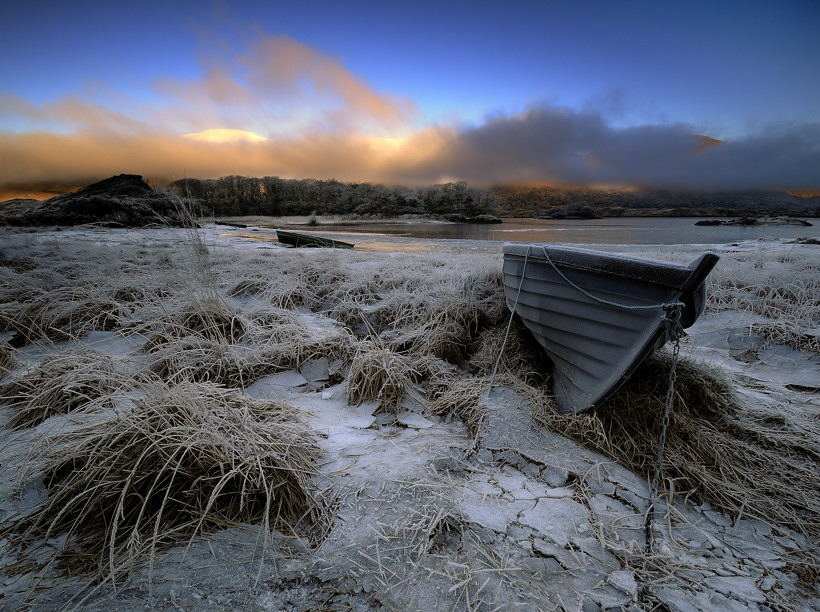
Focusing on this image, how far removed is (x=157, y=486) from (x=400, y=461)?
1.35 m

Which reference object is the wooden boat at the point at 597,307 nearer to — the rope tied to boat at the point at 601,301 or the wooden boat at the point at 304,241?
the rope tied to boat at the point at 601,301

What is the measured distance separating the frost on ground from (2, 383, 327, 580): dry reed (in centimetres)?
5

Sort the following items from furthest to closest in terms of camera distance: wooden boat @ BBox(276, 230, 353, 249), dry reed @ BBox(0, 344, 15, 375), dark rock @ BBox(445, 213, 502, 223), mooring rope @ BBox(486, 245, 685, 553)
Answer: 1. dark rock @ BBox(445, 213, 502, 223)
2. wooden boat @ BBox(276, 230, 353, 249)
3. dry reed @ BBox(0, 344, 15, 375)
4. mooring rope @ BBox(486, 245, 685, 553)

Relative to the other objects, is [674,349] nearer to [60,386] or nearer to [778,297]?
[60,386]

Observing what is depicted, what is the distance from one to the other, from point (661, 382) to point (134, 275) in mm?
7132

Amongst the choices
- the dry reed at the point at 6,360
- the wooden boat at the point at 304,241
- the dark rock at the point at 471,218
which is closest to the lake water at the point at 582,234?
the wooden boat at the point at 304,241

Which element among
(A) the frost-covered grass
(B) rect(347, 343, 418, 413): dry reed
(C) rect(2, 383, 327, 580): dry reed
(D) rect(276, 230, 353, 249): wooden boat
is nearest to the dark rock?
(D) rect(276, 230, 353, 249): wooden boat

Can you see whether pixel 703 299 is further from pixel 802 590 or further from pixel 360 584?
pixel 360 584

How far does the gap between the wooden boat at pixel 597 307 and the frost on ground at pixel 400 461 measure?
469mm

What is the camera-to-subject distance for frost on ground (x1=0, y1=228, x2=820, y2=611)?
4.91 ft

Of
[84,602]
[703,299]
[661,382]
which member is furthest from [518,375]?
[84,602]

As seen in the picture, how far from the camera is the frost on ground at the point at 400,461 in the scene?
1.50 m

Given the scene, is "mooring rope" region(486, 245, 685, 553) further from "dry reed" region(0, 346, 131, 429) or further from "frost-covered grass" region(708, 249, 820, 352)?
"frost-covered grass" region(708, 249, 820, 352)

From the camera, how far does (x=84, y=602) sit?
4.21 ft
